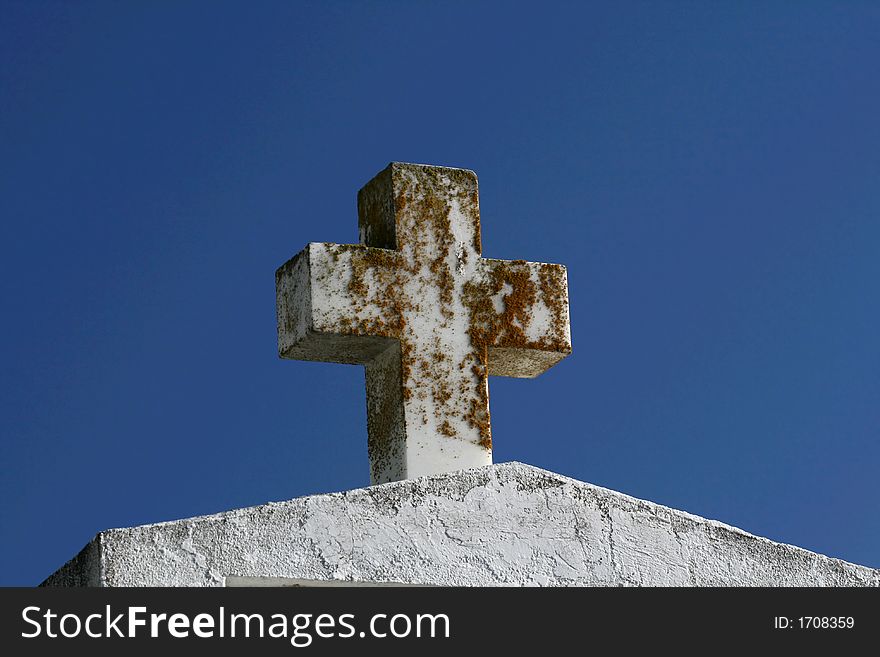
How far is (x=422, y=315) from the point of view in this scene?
19.7 feet

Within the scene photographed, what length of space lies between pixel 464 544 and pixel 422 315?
45.9 inches

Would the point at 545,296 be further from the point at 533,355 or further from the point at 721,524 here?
the point at 721,524

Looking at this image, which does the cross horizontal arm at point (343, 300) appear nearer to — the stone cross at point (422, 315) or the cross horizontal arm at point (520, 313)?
the stone cross at point (422, 315)

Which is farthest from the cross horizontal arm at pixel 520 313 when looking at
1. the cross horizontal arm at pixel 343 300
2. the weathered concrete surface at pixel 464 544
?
the weathered concrete surface at pixel 464 544

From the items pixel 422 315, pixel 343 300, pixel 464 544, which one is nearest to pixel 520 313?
pixel 422 315

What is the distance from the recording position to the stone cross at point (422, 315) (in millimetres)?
5887

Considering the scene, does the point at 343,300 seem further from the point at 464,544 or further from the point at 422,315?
the point at 464,544

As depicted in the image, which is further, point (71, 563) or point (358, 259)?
point (358, 259)

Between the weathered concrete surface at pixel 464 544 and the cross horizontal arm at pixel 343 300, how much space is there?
2.95 feet
